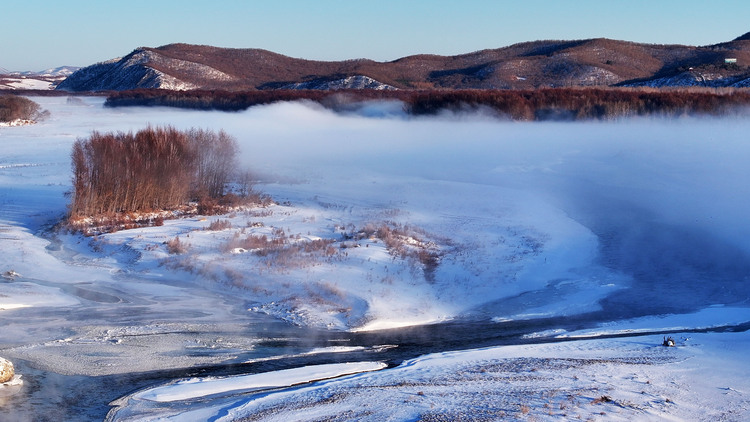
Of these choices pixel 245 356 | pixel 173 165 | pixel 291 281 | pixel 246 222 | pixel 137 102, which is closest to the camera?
pixel 245 356

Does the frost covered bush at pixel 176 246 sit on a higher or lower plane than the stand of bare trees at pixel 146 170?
lower

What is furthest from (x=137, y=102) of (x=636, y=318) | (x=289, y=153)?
(x=636, y=318)

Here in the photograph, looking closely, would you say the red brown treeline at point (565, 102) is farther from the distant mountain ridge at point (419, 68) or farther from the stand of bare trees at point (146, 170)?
the stand of bare trees at point (146, 170)

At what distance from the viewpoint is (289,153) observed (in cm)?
4712

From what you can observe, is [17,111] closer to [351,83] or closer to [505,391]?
[351,83]

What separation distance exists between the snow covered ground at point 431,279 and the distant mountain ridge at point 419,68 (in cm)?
4988

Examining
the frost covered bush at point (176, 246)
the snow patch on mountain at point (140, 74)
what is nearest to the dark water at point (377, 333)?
the frost covered bush at point (176, 246)

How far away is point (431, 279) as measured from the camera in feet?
62.8

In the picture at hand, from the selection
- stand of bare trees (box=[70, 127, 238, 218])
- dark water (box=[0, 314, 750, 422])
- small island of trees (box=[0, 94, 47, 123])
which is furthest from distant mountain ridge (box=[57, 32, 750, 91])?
dark water (box=[0, 314, 750, 422])

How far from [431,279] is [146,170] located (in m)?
12.1

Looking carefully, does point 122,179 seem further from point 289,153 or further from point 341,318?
point 289,153

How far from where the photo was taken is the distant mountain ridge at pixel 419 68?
9994cm

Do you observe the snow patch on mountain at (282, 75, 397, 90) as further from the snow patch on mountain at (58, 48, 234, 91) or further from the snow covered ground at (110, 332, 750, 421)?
the snow covered ground at (110, 332, 750, 421)

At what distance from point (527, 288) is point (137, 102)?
67.5m
